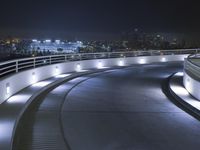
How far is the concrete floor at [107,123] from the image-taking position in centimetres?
887

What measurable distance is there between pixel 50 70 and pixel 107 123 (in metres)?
12.2

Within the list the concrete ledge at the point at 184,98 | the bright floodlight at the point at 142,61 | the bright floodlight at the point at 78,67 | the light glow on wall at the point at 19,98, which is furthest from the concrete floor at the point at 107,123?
the bright floodlight at the point at 142,61

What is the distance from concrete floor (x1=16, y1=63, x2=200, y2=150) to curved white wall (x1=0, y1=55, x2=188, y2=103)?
131cm

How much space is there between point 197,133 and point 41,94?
773 centimetres

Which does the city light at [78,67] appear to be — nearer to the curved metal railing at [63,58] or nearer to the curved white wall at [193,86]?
the curved metal railing at [63,58]

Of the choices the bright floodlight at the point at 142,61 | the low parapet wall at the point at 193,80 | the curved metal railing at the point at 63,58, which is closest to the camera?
the low parapet wall at the point at 193,80

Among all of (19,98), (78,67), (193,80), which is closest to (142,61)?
(78,67)

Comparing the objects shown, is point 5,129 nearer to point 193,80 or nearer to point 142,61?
point 193,80

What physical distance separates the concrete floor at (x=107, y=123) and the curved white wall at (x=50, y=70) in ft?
4.31

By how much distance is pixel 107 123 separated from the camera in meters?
11.2

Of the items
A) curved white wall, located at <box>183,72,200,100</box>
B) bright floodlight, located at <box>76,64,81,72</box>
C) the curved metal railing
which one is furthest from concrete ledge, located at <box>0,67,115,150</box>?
bright floodlight, located at <box>76,64,81,72</box>

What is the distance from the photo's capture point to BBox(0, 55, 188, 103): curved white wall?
1374cm

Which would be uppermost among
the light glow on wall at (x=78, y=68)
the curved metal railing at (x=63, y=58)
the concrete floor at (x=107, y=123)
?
the curved metal railing at (x=63, y=58)

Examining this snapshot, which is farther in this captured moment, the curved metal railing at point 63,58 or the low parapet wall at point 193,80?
the curved metal railing at point 63,58
